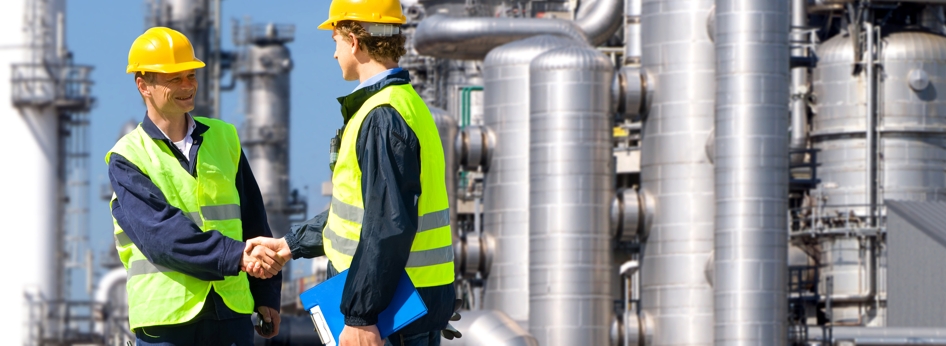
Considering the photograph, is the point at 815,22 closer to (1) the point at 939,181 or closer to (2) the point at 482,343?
(1) the point at 939,181

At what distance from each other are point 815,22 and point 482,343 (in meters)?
14.3

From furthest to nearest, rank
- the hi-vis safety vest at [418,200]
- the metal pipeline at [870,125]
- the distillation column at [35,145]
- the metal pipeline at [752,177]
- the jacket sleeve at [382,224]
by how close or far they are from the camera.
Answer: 1. the distillation column at [35,145]
2. the metal pipeline at [870,125]
3. the metal pipeline at [752,177]
4. the hi-vis safety vest at [418,200]
5. the jacket sleeve at [382,224]

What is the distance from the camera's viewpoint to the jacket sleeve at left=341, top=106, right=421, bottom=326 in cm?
558

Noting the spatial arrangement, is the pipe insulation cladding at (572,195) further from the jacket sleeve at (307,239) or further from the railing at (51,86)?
the railing at (51,86)

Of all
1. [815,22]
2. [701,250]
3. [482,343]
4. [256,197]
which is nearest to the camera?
[256,197]

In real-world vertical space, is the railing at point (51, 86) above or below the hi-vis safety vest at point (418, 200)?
above

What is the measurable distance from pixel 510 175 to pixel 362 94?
912 inches

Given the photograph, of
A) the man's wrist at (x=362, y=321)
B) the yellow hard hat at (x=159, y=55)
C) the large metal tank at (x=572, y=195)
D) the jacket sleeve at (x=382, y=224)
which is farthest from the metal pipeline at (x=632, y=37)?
the man's wrist at (x=362, y=321)

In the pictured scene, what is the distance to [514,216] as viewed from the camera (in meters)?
28.9

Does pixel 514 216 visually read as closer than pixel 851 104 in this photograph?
Yes

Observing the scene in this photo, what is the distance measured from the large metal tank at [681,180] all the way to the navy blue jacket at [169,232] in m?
18.8

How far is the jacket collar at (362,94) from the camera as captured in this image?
5.96 m

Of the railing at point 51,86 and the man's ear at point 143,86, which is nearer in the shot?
the man's ear at point 143,86

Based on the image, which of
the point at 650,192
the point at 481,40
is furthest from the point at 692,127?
the point at 481,40
